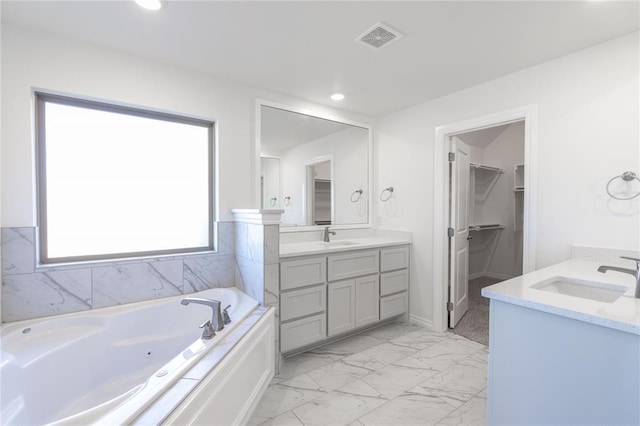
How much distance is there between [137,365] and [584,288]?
267 centimetres

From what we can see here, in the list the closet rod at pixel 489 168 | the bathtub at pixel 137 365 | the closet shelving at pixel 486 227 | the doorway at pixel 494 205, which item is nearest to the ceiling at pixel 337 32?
the bathtub at pixel 137 365

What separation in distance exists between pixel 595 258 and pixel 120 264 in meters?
3.28

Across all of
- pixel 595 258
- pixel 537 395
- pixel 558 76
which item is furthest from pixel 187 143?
pixel 595 258

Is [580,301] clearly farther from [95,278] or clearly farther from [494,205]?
[494,205]

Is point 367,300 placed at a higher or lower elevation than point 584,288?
lower

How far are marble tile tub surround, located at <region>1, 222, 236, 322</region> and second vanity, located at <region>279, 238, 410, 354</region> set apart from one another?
60 centimetres

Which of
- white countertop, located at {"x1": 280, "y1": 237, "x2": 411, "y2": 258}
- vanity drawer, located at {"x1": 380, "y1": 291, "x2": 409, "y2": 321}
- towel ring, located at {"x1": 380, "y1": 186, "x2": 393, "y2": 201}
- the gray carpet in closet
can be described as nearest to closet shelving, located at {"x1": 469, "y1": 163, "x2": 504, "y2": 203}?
the gray carpet in closet

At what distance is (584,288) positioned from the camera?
4.95 feet

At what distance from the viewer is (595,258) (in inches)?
75.9

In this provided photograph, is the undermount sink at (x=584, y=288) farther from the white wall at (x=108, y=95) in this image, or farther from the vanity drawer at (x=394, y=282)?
the white wall at (x=108, y=95)

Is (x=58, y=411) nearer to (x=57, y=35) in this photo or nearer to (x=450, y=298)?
(x=57, y=35)

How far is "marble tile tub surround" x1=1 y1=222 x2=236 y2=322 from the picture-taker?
5.77 ft

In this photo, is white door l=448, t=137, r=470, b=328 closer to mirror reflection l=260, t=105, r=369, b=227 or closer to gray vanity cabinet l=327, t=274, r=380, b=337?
gray vanity cabinet l=327, t=274, r=380, b=337

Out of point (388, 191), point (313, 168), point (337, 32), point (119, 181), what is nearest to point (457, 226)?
point (388, 191)
